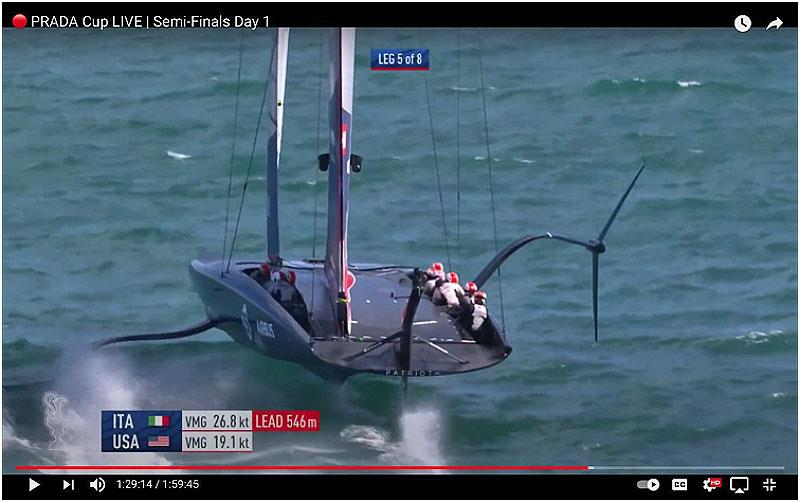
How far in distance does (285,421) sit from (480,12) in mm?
6126

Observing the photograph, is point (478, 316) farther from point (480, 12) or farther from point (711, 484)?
point (711, 484)

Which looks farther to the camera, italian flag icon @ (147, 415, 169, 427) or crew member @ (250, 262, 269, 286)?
crew member @ (250, 262, 269, 286)

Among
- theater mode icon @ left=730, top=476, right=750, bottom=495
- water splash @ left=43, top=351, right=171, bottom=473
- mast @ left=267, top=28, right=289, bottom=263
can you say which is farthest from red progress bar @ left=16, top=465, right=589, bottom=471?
mast @ left=267, top=28, right=289, bottom=263

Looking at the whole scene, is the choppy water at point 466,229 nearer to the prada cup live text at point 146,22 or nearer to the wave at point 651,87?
the wave at point 651,87

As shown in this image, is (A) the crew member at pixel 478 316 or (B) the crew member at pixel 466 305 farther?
(B) the crew member at pixel 466 305

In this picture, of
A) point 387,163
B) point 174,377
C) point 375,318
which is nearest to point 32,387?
point 174,377

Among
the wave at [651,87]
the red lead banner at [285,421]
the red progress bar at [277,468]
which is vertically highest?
the wave at [651,87]

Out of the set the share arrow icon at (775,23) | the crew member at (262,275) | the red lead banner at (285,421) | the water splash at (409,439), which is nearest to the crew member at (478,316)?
the water splash at (409,439)

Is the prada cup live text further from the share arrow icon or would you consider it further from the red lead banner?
the share arrow icon

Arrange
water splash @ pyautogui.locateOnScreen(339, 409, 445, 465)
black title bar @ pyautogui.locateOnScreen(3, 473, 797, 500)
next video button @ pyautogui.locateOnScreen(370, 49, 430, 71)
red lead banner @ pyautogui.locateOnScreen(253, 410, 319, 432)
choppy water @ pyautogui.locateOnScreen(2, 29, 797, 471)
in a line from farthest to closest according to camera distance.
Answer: choppy water @ pyautogui.locateOnScreen(2, 29, 797, 471), water splash @ pyautogui.locateOnScreen(339, 409, 445, 465), next video button @ pyautogui.locateOnScreen(370, 49, 430, 71), red lead banner @ pyautogui.locateOnScreen(253, 410, 319, 432), black title bar @ pyautogui.locateOnScreen(3, 473, 797, 500)

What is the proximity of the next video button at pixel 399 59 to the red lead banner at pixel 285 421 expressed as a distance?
15.9 feet

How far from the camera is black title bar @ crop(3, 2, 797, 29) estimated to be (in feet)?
94.4

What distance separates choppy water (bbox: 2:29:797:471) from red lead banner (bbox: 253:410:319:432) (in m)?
0.32

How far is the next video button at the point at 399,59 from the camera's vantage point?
98.5ft
